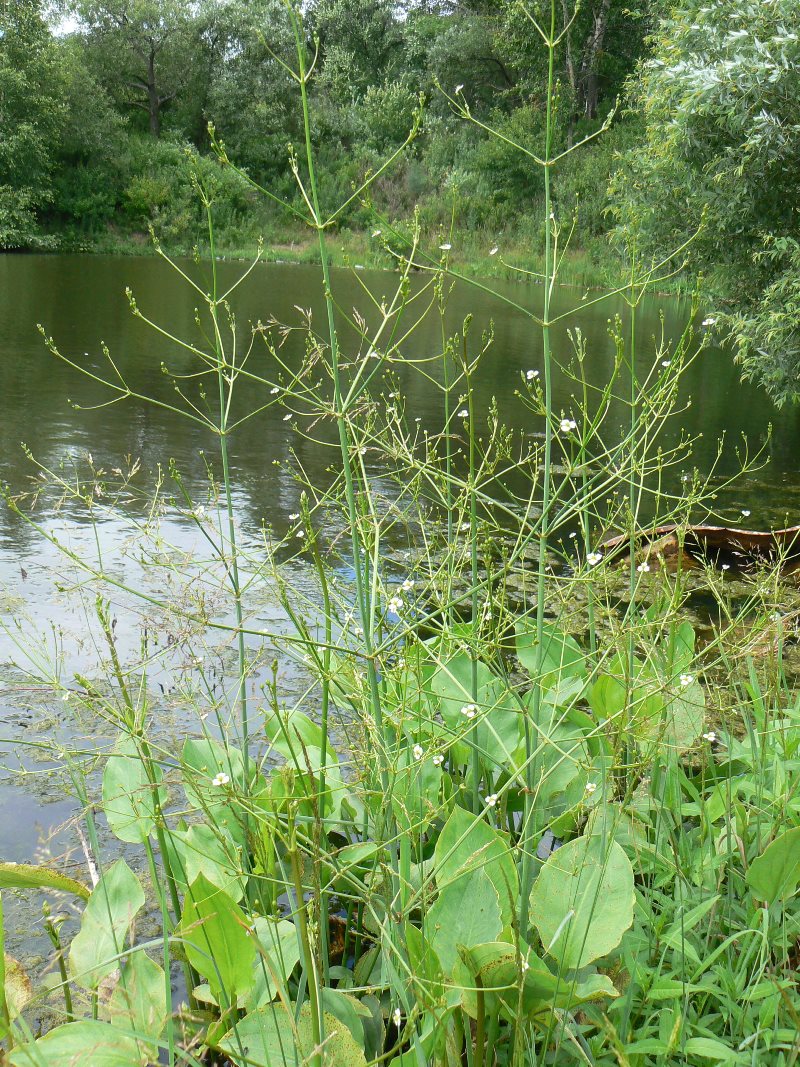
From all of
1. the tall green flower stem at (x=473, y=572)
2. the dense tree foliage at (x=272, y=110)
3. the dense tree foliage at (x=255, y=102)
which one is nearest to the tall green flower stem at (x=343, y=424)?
the tall green flower stem at (x=473, y=572)

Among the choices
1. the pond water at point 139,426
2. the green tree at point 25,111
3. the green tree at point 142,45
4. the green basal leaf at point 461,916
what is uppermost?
the green tree at point 142,45

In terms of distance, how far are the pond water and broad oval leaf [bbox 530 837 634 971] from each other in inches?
36.0

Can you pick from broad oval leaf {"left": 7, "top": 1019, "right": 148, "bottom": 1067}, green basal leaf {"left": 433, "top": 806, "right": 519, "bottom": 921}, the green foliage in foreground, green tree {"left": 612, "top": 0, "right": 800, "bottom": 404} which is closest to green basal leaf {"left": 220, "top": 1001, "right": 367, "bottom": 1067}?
the green foliage in foreground

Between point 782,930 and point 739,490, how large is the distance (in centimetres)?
524

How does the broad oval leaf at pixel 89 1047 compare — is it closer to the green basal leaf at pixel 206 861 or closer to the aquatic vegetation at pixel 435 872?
the aquatic vegetation at pixel 435 872

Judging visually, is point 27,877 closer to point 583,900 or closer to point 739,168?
point 583,900

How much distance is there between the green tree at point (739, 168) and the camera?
634 centimetres

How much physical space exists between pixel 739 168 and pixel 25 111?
71.9 feet

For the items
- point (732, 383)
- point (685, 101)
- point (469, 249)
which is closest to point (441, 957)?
point (685, 101)

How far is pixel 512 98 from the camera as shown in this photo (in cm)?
2756

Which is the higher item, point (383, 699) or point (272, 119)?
point (272, 119)

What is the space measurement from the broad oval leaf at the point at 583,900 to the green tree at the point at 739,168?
5027 mm

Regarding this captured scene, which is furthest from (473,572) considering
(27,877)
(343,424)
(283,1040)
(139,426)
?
(139,426)

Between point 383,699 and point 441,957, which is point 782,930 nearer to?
A: point 441,957
